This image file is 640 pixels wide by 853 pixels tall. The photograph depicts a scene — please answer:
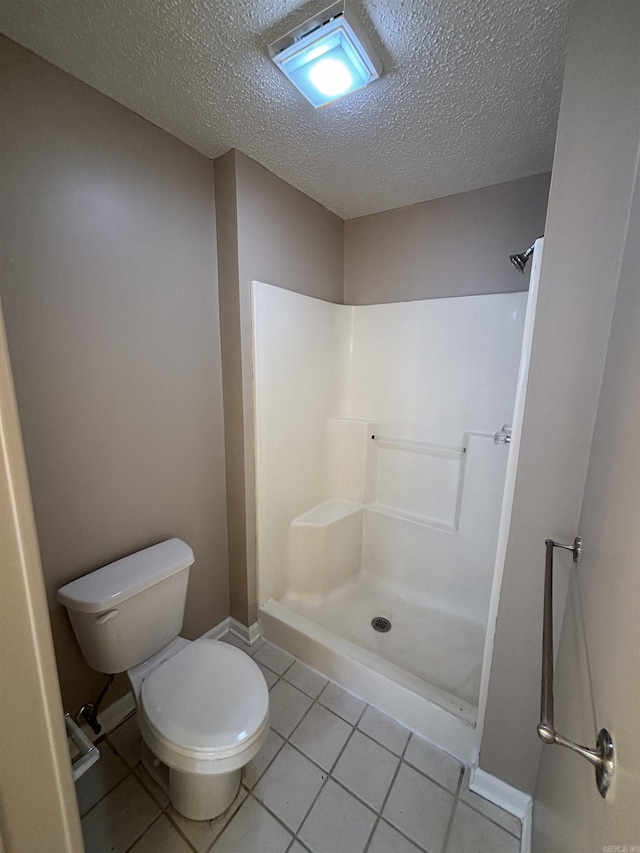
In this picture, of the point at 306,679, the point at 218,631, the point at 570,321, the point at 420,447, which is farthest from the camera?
the point at 420,447

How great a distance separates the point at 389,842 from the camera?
1062 mm

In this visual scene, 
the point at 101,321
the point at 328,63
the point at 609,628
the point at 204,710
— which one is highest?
the point at 328,63

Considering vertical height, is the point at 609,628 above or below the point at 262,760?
above

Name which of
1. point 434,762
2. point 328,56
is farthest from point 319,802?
point 328,56

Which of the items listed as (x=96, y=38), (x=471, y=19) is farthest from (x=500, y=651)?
(x=96, y=38)

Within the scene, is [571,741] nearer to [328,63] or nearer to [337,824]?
[337,824]

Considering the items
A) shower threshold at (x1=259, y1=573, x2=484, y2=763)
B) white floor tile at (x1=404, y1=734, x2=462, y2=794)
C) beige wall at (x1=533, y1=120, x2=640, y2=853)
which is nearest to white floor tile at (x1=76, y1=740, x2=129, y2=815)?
shower threshold at (x1=259, y1=573, x2=484, y2=763)

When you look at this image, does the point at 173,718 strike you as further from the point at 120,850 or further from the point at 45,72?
the point at 45,72

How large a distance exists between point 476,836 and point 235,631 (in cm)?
125

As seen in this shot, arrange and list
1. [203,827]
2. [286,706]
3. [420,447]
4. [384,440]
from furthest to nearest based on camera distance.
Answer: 1. [384,440]
2. [420,447]
3. [286,706]
4. [203,827]

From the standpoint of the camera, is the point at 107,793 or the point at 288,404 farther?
the point at 288,404

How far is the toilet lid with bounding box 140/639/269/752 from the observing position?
0.99 metres

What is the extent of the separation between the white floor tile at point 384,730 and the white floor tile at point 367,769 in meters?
0.03

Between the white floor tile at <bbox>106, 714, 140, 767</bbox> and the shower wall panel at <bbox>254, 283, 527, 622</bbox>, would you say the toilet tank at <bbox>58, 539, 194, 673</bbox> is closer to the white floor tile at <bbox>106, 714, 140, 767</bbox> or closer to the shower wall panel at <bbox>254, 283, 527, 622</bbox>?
the white floor tile at <bbox>106, 714, 140, 767</bbox>
